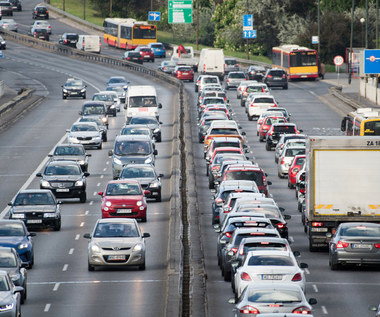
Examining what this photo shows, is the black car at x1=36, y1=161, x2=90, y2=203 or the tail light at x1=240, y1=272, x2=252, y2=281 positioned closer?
the tail light at x1=240, y1=272, x2=252, y2=281

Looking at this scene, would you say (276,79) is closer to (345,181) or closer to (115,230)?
(345,181)

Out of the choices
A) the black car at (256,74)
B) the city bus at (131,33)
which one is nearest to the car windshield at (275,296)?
the black car at (256,74)

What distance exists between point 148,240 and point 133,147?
14.4 meters

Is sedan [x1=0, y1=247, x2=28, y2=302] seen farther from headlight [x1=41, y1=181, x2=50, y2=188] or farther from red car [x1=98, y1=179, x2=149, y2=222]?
headlight [x1=41, y1=181, x2=50, y2=188]

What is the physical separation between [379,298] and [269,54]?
112 metres

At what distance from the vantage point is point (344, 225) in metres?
30.1

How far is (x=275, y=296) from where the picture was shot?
20.3m

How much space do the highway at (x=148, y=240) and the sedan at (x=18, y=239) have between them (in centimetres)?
46

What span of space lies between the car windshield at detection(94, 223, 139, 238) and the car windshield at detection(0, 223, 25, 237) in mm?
1958

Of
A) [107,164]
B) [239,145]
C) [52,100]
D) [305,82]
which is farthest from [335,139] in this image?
[305,82]

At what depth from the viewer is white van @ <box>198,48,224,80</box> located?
103625 mm

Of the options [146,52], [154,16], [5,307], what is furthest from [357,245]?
[154,16]

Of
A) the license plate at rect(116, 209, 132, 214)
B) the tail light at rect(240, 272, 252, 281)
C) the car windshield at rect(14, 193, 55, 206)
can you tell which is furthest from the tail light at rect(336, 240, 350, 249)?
the car windshield at rect(14, 193, 55, 206)

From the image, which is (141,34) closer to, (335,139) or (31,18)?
(31,18)
